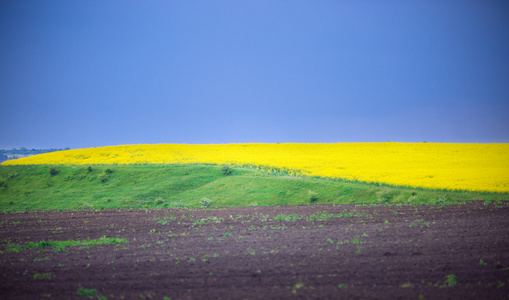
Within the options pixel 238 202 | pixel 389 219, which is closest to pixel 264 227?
pixel 389 219

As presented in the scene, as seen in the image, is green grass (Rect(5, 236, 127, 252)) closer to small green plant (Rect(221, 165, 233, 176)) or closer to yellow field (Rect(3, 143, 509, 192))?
small green plant (Rect(221, 165, 233, 176))

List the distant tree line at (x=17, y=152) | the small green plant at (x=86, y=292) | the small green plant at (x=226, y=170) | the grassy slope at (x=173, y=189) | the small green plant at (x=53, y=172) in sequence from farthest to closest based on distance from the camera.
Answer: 1. the distant tree line at (x=17, y=152)
2. the small green plant at (x=53, y=172)
3. the small green plant at (x=226, y=170)
4. the grassy slope at (x=173, y=189)
5. the small green plant at (x=86, y=292)

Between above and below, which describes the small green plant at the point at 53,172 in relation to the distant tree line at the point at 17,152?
below

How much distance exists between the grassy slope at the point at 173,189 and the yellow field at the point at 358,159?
3720 millimetres

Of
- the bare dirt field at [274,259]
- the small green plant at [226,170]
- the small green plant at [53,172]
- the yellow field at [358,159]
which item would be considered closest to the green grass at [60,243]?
the bare dirt field at [274,259]

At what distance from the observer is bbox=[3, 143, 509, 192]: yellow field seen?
1563 inches

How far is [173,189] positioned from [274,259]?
30.9 meters

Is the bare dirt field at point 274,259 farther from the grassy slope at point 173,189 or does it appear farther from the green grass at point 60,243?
the grassy slope at point 173,189

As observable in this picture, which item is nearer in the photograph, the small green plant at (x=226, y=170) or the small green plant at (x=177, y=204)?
the small green plant at (x=177, y=204)

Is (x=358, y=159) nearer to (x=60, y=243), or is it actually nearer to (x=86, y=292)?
(x=60, y=243)

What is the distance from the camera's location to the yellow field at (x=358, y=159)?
39688 millimetres

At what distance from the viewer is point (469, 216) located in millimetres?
24672

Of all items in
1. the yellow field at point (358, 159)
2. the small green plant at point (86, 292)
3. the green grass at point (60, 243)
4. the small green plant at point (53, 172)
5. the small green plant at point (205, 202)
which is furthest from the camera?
the small green plant at point (53, 172)

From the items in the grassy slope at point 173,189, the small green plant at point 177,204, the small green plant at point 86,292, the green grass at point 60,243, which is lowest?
the small green plant at point 86,292
